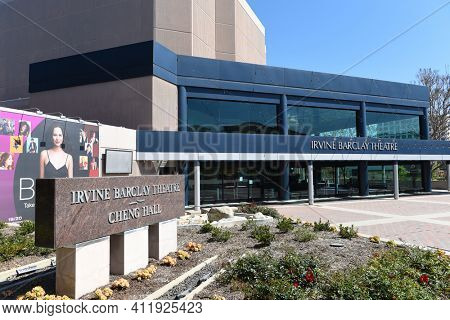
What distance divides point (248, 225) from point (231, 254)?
3.90 metres

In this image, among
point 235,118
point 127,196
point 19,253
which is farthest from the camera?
point 235,118

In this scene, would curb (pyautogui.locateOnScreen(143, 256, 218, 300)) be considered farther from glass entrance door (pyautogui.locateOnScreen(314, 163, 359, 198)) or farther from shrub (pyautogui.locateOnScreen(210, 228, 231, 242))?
glass entrance door (pyautogui.locateOnScreen(314, 163, 359, 198))

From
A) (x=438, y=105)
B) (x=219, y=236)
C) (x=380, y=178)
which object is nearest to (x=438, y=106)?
(x=438, y=105)

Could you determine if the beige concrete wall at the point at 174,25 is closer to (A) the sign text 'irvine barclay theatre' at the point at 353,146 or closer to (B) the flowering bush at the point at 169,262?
(A) the sign text 'irvine barclay theatre' at the point at 353,146

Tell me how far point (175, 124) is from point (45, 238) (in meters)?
18.6

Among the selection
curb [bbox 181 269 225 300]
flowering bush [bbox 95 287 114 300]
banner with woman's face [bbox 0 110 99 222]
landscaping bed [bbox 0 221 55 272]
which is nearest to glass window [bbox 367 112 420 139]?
banner with woman's face [bbox 0 110 99 222]

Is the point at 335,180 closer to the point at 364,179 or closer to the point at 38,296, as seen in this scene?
the point at 364,179

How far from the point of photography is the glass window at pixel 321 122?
91.2 feet

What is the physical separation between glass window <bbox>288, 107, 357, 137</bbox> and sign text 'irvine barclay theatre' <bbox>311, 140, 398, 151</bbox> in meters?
1.84

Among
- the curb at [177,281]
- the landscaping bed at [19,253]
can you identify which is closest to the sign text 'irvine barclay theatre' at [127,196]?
the curb at [177,281]

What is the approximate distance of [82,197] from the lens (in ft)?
22.5

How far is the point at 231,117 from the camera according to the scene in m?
25.8

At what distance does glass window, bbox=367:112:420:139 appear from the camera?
3159 centimetres

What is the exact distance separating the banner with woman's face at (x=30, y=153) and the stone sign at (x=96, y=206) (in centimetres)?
982
